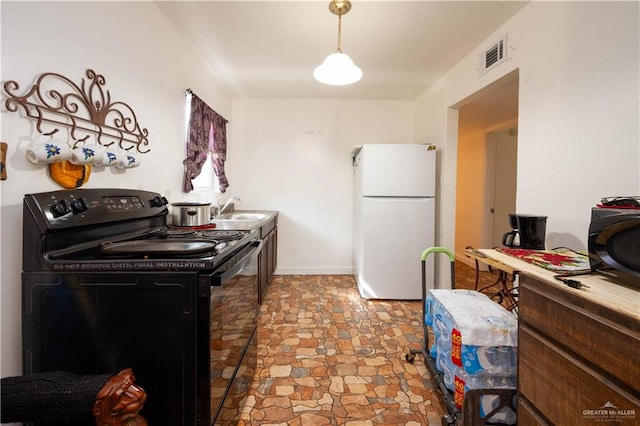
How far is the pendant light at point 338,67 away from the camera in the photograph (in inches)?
66.0

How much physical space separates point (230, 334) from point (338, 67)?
1.61 metres

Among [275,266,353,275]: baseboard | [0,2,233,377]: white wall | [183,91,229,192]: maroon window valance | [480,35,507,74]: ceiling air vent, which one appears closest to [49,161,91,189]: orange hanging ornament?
[0,2,233,377]: white wall

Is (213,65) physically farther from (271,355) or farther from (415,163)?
(271,355)

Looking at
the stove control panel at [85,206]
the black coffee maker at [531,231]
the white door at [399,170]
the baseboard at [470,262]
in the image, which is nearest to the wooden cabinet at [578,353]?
the black coffee maker at [531,231]

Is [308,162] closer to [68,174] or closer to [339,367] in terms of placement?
[339,367]

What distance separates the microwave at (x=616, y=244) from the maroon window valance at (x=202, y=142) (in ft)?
8.12

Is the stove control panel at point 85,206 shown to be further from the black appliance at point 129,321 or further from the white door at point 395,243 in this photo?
the white door at point 395,243

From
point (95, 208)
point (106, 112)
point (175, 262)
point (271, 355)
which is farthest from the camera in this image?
point (271, 355)

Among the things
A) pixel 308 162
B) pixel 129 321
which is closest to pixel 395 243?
pixel 308 162

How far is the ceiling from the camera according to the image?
182cm

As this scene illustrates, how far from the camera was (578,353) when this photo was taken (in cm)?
77

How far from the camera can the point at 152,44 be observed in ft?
5.76

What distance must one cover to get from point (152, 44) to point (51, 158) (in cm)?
116

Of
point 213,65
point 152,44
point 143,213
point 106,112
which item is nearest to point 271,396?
point 143,213
